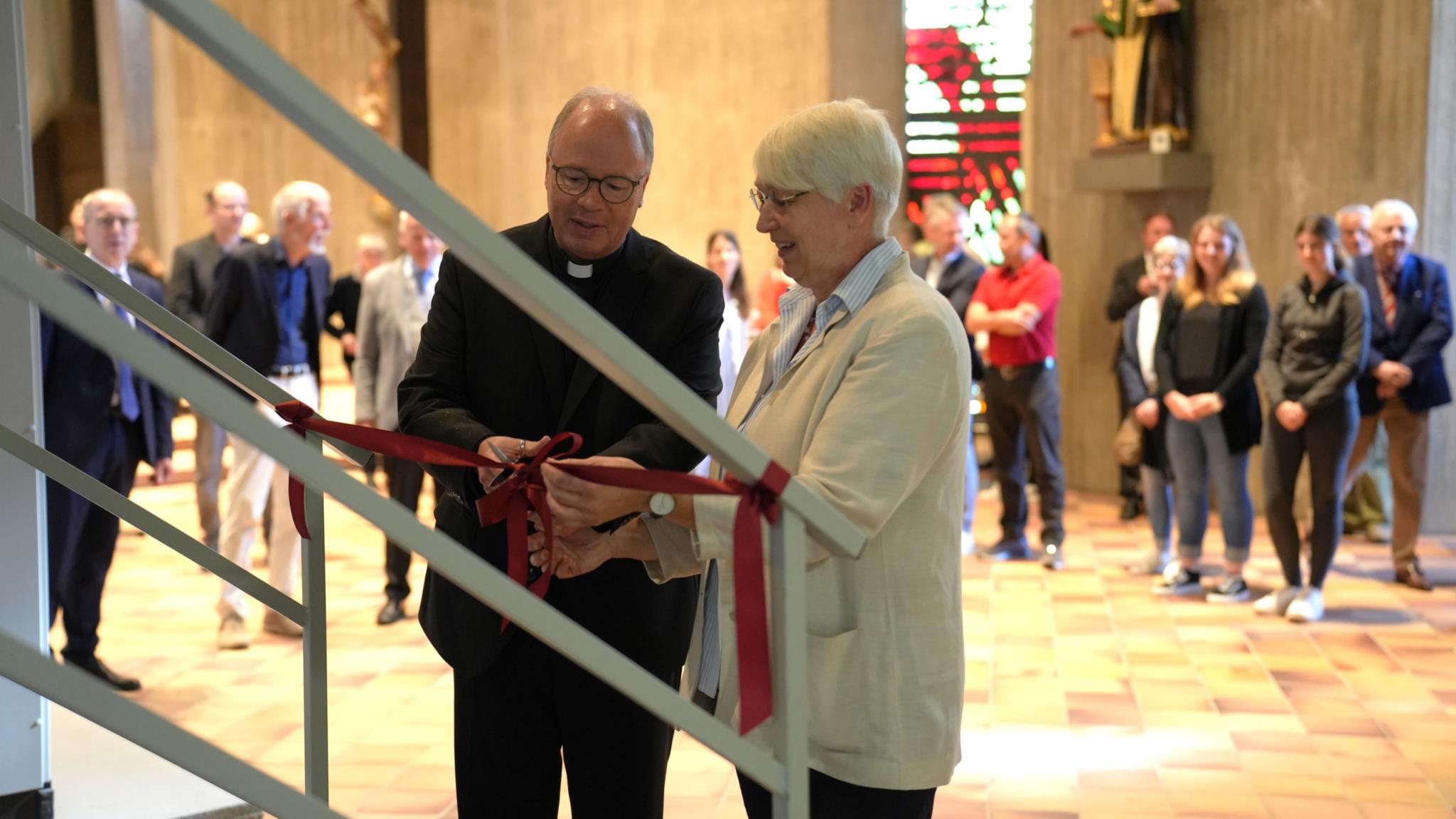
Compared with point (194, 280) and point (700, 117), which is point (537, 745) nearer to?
point (194, 280)

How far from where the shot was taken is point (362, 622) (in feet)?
20.7

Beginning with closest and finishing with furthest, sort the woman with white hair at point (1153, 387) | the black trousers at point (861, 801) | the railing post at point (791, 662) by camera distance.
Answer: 1. the railing post at point (791, 662)
2. the black trousers at point (861, 801)
3. the woman with white hair at point (1153, 387)

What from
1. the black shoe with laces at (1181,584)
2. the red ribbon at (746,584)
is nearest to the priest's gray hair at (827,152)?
the red ribbon at (746,584)

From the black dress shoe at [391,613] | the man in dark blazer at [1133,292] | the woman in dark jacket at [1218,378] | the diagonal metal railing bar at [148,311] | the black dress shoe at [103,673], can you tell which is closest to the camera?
the diagonal metal railing bar at [148,311]

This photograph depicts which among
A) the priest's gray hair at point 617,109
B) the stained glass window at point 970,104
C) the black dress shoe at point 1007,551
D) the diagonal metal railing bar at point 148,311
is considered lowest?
the black dress shoe at point 1007,551

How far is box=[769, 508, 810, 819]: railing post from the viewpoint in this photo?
1.57 metres

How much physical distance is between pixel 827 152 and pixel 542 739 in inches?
38.9

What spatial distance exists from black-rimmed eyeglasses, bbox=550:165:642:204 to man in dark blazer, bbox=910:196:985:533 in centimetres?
543

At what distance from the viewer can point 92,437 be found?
5219 millimetres

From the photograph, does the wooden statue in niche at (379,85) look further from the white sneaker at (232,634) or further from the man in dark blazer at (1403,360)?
the man in dark blazer at (1403,360)

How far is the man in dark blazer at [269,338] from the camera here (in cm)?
594

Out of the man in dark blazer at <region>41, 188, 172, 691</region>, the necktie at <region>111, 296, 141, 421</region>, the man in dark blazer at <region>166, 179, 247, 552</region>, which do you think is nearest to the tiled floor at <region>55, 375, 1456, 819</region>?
the man in dark blazer at <region>41, 188, 172, 691</region>

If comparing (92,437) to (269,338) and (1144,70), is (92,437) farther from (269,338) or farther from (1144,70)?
(1144,70)

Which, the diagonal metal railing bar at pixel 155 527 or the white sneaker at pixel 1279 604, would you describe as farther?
the white sneaker at pixel 1279 604
